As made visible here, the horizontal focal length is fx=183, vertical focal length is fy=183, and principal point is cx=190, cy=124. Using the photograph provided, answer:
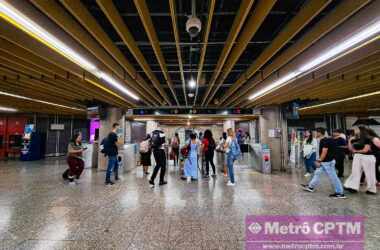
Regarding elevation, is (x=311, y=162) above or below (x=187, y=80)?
below

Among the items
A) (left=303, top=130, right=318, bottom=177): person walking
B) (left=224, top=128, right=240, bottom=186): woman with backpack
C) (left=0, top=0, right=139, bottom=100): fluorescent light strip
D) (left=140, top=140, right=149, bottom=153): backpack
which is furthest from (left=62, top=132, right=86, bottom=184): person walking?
(left=303, top=130, right=318, bottom=177): person walking

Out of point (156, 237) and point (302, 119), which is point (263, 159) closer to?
point (156, 237)

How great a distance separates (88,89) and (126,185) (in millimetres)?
2929

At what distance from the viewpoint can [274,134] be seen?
24.9 feet

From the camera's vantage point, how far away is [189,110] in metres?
8.62

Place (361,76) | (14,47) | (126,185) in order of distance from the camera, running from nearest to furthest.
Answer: (14,47) < (361,76) < (126,185)

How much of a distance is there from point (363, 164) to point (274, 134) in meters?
3.44

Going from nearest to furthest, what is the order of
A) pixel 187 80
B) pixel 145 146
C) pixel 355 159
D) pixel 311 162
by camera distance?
pixel 355 159 < pixel 145 146 < pixel 311 162 < pixel 187 80

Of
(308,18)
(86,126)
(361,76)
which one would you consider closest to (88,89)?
(308,18)

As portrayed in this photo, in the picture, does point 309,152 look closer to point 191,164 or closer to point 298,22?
point 191,164

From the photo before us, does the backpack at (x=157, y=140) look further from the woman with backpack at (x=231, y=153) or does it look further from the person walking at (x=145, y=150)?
the woman with backpack at (x=231, y=153)

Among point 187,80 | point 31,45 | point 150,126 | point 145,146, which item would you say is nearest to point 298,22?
point 31,45

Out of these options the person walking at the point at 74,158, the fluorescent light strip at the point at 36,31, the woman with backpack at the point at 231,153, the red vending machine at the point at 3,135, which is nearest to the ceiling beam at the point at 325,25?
the woman with backpack at the point at 231,153

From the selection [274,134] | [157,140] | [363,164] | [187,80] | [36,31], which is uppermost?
[187,80]
